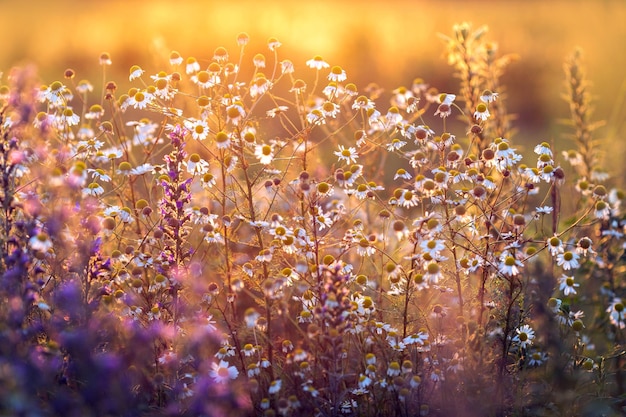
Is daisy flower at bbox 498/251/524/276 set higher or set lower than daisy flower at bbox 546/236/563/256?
lower

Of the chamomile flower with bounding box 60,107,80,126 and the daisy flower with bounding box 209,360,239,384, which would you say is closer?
the daisy flower with bounding box 209,360,239,384

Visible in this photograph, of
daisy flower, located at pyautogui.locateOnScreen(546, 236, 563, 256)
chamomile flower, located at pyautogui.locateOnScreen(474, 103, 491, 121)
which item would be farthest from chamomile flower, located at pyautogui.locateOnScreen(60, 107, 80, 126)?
daisy flower, located at pyautogui.locateOnScreen(546, 236, 563, 256)

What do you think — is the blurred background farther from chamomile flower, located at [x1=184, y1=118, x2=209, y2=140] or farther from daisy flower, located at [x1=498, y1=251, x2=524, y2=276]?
daisy flower, located at [x1=498, y1=251, x2=524, y2=276]

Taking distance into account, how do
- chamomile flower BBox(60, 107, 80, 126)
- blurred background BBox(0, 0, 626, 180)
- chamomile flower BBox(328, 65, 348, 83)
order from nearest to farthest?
1. chamomile flower BBox(328, 65, 348, 83)
2. chamomile flower BBox(60, 107, 80, 126)
3. blurred background BBox(0, 0, 626, 180)

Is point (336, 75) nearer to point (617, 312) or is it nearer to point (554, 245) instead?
point (554, 245)

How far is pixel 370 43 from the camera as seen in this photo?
12156mm

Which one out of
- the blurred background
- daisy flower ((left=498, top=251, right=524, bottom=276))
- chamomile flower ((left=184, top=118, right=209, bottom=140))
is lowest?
daisy flower ((left=498, top=251, right=524, bottom=276))

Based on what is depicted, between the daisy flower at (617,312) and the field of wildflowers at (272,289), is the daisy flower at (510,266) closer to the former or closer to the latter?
the field of wildflowers at (272,289)

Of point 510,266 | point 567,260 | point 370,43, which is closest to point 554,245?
point 567,260

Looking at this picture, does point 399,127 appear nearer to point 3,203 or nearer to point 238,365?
point 238,365

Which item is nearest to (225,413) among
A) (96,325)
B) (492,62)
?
(96,325)

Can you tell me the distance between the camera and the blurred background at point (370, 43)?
10.3m

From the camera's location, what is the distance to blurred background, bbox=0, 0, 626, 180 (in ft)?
33.8

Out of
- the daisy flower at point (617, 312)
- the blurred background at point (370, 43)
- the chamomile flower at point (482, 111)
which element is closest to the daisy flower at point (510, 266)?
the chamomile flower at point (482, 111)
